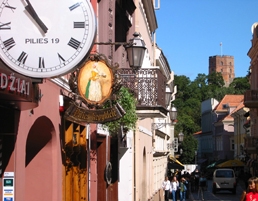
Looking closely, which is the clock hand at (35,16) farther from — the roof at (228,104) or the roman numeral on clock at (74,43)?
the roof at (228,104)

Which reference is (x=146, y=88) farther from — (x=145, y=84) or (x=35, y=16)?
(x=35, y=16)

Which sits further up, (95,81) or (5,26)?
(5,26)

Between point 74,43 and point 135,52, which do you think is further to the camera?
point 135,52

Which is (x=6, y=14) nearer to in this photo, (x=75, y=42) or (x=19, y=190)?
(x=75, y=42)

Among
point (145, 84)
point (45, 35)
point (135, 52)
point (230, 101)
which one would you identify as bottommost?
point (45, 35)

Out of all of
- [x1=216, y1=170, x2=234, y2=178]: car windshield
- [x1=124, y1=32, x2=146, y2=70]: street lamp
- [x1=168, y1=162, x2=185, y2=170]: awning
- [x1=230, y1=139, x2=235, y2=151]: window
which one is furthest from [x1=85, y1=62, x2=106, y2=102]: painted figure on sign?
Answer: [x1=230, y1=139, x2=235, y2=151]: window

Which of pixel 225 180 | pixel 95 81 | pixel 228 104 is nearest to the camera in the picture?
pixel 95 81

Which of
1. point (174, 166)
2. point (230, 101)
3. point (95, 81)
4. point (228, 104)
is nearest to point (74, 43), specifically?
point (95, 81)

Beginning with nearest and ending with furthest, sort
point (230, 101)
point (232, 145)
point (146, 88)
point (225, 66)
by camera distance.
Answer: point (146, 88) → point (232, 145) → point (230, 101) → point (225, 66)

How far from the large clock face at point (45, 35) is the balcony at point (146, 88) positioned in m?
8.20

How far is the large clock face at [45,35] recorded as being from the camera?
7.37 metres

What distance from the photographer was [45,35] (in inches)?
297

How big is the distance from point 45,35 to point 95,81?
3836 millimetres

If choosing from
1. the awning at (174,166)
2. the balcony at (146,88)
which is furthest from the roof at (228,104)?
the balcony at (146,88)
